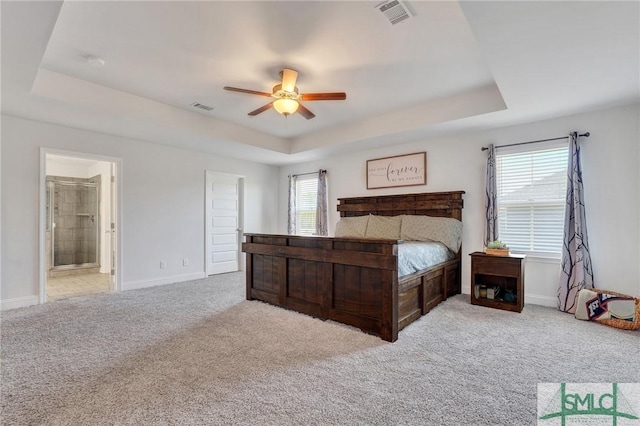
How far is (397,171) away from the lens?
16.9 ft

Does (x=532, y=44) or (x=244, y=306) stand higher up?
(x=532, y=44)

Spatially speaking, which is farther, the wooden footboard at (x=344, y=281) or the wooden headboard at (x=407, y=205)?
the wooden headboard at (x=407, y=205)

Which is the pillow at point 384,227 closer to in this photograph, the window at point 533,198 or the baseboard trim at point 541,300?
the window at point 533,198

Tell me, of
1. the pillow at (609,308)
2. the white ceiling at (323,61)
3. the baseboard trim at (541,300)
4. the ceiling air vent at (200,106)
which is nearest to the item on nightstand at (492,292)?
the baseboard trim at (541,300)

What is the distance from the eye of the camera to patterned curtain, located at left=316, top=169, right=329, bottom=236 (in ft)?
19.9

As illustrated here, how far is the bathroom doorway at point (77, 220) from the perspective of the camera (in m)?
6.01

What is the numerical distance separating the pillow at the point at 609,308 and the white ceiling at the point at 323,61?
2104 mm

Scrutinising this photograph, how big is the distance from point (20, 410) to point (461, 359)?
9.59 feet

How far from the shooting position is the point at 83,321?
3.19m

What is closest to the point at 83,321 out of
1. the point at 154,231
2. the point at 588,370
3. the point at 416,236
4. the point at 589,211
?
the point at 154,231

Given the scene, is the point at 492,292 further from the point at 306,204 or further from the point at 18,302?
the point at 18,302

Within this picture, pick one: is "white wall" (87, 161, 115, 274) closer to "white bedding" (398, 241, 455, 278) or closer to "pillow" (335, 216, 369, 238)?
"pillow" (335, 216, 369, 238)

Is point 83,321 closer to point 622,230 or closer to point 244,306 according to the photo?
point 244,306

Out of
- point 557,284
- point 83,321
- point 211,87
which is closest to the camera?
point 83,321
